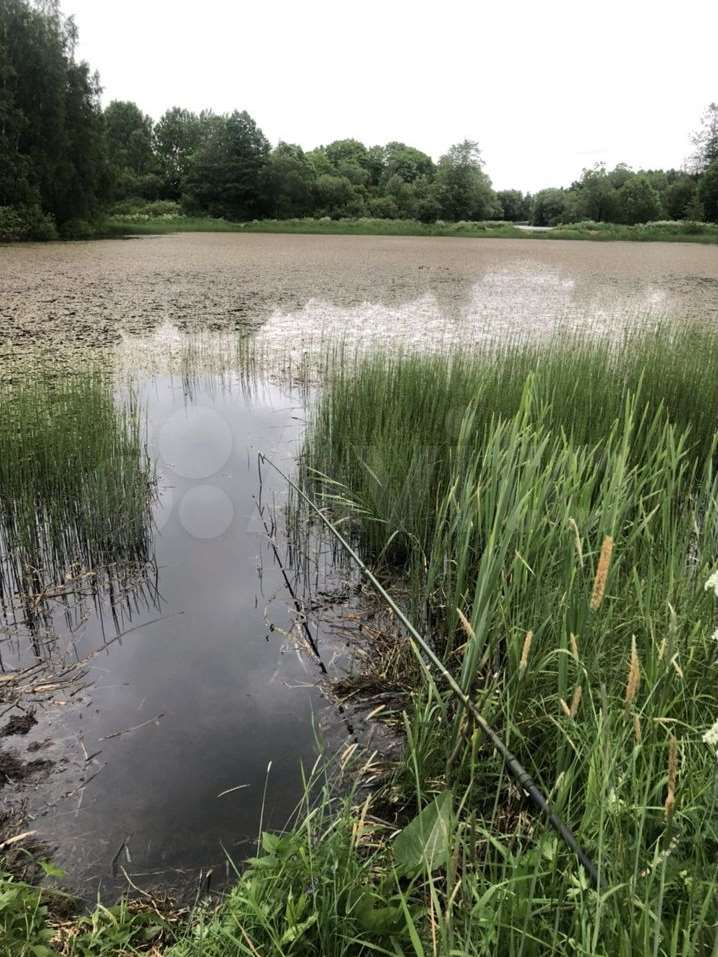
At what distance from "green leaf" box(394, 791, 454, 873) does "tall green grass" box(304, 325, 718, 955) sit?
0.04m

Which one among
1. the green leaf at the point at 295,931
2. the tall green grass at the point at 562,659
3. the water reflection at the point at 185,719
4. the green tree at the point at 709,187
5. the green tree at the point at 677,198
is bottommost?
the water reflection at the point at 185,719

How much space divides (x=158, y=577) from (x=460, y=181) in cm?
1208

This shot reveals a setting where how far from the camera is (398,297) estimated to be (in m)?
5.98

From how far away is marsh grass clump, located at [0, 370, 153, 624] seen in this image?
2.03 meters

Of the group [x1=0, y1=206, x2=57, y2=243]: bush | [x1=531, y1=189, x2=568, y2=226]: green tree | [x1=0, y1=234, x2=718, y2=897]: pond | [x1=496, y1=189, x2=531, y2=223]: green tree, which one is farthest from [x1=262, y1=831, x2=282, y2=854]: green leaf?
[x1=496, y1=189, x2=531, y2=223]: green tree

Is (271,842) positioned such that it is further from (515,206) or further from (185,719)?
(515,206)

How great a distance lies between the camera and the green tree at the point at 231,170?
37.5 ft

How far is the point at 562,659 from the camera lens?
3.16 feet

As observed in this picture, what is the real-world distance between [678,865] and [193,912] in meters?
0.66

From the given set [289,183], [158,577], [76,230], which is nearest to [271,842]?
[158,577]

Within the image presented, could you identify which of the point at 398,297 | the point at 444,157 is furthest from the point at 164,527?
the point at 444,157

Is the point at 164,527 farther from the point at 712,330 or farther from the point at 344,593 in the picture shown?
the point at 712,330

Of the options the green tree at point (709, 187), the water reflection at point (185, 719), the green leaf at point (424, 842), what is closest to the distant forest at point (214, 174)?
the green tree at point (709, 187)

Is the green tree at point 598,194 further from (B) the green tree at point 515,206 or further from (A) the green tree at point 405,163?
(A) the green tree at point 405,163
